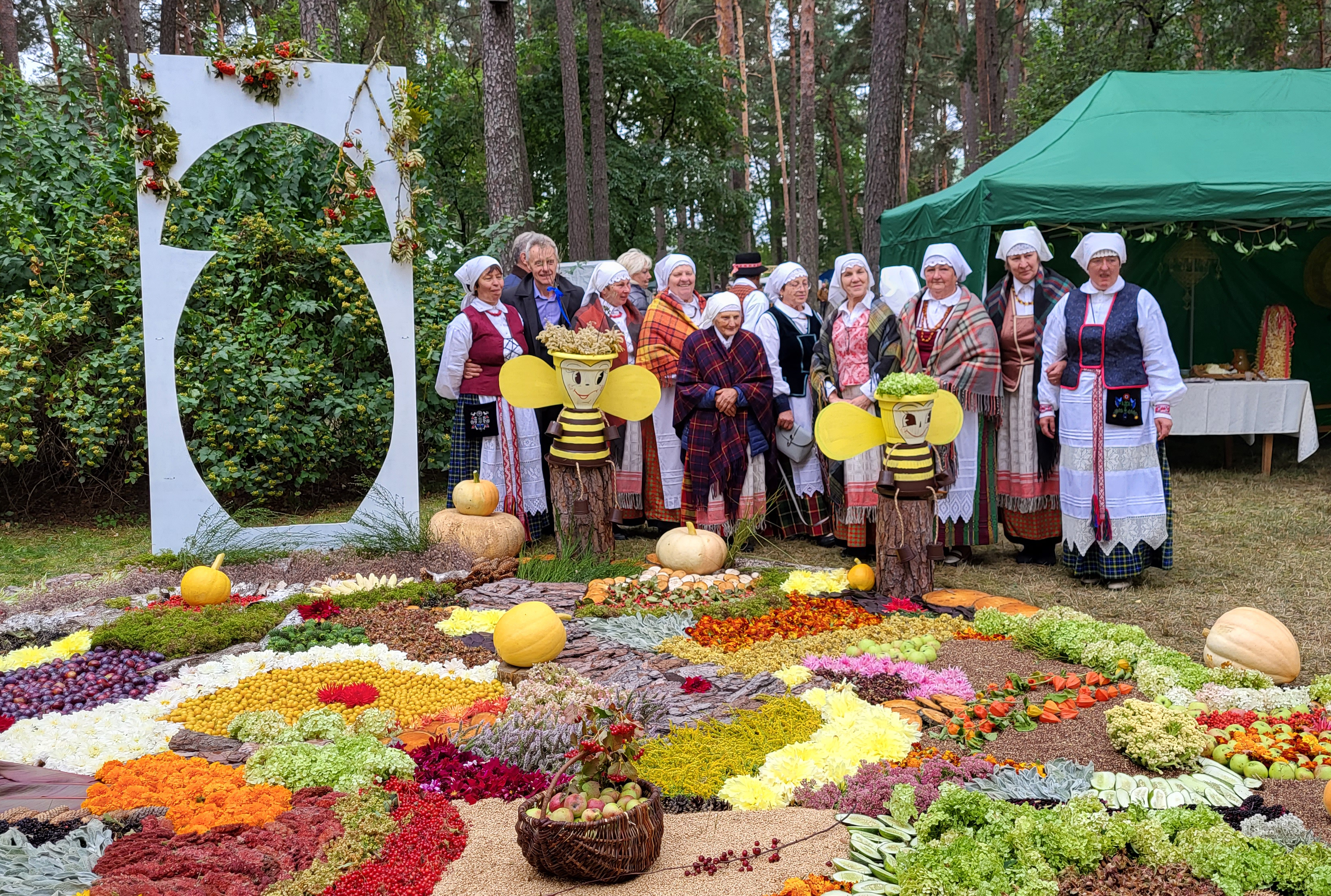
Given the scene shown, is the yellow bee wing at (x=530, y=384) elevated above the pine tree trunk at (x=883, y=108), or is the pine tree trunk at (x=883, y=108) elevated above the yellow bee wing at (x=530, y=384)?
the pine tree trunk at (x=883, y=108)

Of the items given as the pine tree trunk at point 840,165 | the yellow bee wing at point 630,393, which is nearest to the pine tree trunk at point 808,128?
the pine tree trunk at point 840,165

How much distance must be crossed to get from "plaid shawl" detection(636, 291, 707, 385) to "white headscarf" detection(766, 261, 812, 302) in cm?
45

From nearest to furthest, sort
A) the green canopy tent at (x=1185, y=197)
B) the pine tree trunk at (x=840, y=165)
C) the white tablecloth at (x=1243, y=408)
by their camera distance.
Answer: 1. the green canopy tent at (x=1185, y=197)
2. the white tablecloth at (x=1243, y=408)
3. the pine tree trunk at (x=840, y=165)

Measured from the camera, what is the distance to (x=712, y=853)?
2.91 m

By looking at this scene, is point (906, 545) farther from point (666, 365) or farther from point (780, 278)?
point (780, 278)

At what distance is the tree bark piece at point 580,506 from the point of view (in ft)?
20.5

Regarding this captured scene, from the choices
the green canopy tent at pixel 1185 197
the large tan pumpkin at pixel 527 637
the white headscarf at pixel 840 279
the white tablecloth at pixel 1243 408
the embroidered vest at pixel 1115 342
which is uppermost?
the green canopy tent at pixel 1185 197

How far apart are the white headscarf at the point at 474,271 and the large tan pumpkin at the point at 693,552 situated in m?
2.06

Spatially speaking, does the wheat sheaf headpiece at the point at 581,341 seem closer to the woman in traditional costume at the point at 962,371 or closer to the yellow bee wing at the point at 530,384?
the yellow bee wing at the point at 530,384

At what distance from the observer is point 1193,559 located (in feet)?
21.5

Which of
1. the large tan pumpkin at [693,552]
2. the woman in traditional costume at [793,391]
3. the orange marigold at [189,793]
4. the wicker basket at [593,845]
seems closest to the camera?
Result: the wicker basket at [593,845]

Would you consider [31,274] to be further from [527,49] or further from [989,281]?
[527,49]

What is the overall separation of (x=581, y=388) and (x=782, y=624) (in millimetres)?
1928

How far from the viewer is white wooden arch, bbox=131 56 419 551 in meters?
6.54
